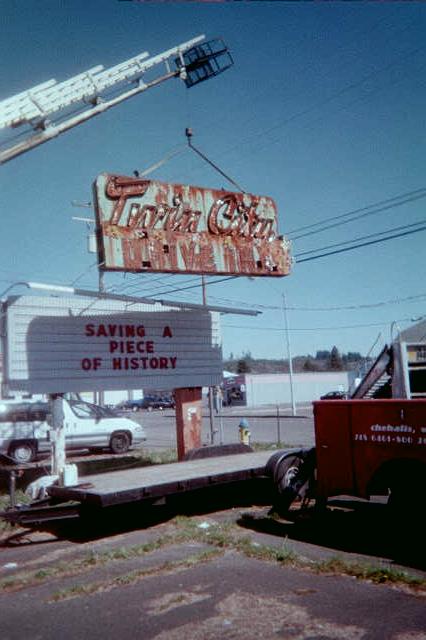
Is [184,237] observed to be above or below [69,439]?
above

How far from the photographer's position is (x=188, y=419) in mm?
15648

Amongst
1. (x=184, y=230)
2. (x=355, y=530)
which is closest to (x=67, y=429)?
(x=184, y=230)

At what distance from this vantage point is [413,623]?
4949mm

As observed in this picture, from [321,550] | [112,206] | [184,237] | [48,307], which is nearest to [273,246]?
[184,237]

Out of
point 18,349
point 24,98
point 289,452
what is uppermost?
point 24,98

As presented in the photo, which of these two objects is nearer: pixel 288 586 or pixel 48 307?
pixel 288 586

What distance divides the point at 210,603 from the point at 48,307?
945cm

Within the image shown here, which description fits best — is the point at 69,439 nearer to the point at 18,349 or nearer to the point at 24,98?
the point at 18,349

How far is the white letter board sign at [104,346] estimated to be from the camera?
13172mm

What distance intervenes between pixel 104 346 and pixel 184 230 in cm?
353

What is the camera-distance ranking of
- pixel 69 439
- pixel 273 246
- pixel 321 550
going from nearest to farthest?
pixel 321 550 < pixel 273 246 < pixel 69 439

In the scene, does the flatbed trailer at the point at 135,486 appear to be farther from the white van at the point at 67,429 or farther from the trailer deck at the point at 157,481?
the white van at the point at 67,429

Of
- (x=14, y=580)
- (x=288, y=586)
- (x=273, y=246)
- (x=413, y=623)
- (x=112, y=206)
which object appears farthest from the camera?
(x=273, y=246)

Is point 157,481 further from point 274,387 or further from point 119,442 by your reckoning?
point 274,387
